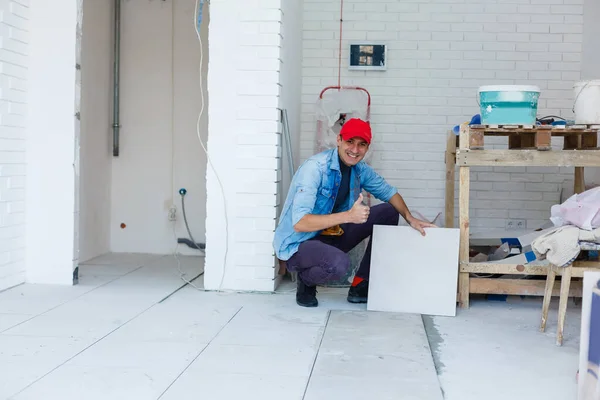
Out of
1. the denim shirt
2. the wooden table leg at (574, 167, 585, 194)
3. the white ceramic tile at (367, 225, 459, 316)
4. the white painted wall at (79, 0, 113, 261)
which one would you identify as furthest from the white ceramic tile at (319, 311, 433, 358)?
the white painted wall at (79, 0, 113, 261)

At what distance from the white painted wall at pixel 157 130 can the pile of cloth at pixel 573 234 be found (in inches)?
126

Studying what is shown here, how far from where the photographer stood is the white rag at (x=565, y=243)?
3584mm

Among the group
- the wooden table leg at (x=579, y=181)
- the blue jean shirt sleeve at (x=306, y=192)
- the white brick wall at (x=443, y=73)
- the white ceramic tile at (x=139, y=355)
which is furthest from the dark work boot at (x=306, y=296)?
the wooden table leg at (x=579, y=181)

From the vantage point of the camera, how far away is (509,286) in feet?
13.9

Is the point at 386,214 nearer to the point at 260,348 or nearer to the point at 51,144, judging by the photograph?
the point at 260,348

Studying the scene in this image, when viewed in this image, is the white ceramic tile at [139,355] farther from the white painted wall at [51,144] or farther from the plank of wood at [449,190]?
the plank of wood at [449,190]

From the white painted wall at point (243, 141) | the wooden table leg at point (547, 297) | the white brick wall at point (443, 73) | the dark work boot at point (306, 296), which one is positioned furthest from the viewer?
→ the white brick wall at point (443, 73)

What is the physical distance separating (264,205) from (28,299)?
155 cm

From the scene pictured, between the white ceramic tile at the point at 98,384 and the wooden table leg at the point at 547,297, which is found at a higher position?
the wooden table leg at the point at 547,297

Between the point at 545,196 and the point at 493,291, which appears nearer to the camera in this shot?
the point at 493,291

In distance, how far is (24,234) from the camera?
468 centimetres

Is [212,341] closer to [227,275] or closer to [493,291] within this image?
[227,275]

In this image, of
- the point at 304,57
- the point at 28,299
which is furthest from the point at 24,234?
the point at 304,57

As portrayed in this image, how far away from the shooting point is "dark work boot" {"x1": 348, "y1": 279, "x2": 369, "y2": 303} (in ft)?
14.3
